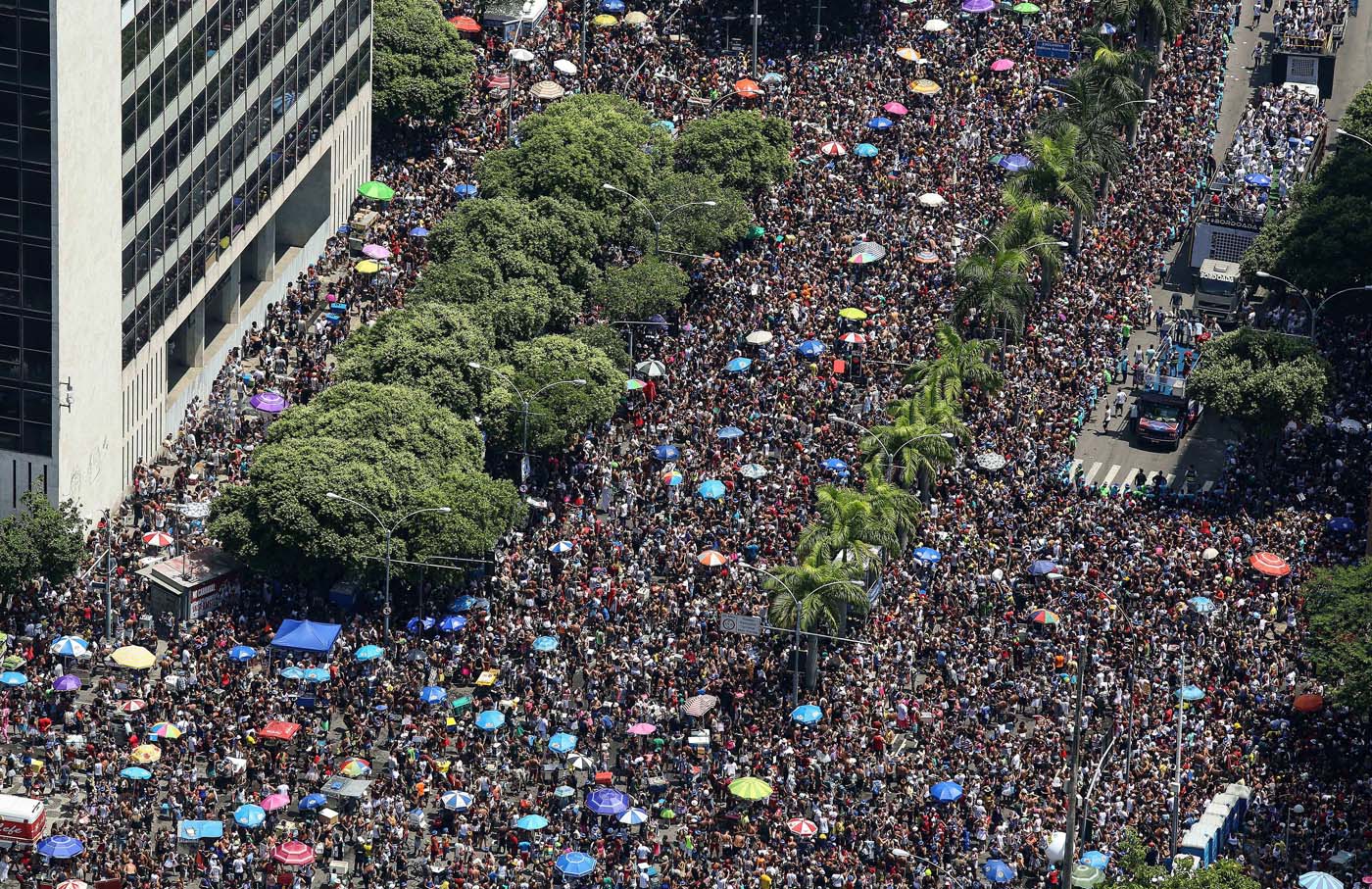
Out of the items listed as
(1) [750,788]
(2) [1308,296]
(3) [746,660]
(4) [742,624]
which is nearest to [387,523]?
(4) [742,624]

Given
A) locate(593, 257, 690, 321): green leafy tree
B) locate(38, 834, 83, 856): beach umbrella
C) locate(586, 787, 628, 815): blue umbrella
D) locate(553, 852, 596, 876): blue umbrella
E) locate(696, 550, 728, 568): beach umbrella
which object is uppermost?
locate(593, 257, 690, 321): green leafy tree

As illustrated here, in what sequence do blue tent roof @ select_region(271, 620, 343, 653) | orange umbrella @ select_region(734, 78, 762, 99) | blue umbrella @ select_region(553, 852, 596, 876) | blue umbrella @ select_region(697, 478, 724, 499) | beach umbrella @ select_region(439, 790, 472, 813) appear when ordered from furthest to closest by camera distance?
1. orange umbrella @ select_region(734, 78, 762, 99)
2. blue umbrella @ select_region(697, 478, 724, 499)
3. blue tent roof @ select_region(271, 620, 343, 653)
4. beach umbrella @ select_region(439, 790, 472, 813)
5. blue umbrella @ select_region(553, 852, 596, 876)

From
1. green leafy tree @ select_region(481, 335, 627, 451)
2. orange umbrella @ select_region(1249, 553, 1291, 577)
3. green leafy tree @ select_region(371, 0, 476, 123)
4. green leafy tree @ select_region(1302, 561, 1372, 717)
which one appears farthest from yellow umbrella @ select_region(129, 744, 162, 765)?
green leafy tree @ select_region(371, 0, 476, 123)

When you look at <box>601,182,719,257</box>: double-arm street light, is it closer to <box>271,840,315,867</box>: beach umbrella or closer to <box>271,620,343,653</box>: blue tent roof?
<box>271,620,343,653</box>: blue tent roof

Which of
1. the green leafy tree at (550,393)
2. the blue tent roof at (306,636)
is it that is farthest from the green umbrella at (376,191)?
the blue tent roof at (306,636)

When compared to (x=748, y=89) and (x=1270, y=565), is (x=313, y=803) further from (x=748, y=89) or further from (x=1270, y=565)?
(x=748, y=89)

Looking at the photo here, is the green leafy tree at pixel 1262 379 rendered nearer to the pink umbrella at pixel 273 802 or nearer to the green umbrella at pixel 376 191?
the green umbrella at pixel 376 191
